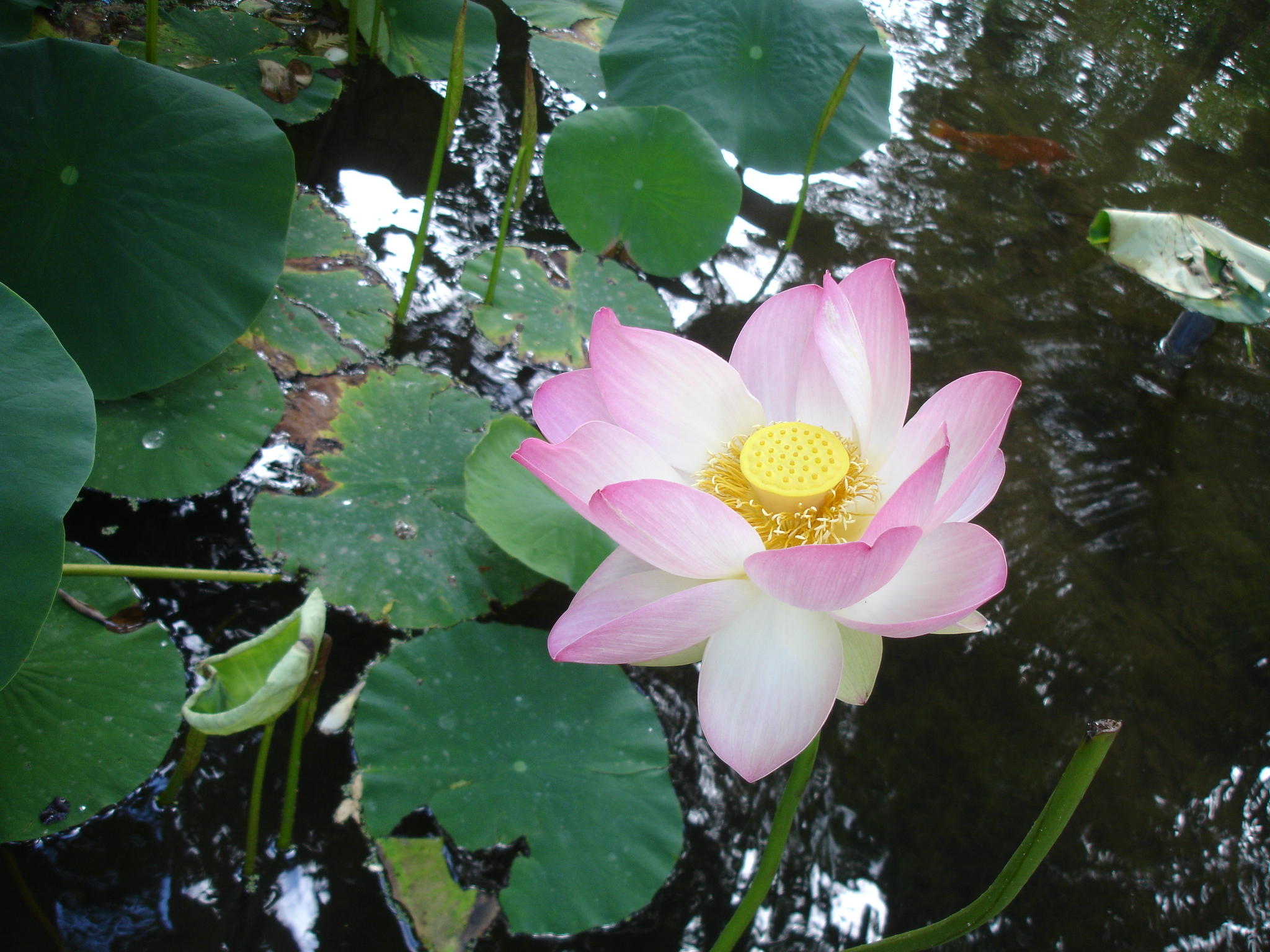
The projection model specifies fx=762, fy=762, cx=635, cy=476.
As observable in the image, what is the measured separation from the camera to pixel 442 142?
1.29 metres

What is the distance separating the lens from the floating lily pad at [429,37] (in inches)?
78.7

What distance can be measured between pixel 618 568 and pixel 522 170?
0.93 meters

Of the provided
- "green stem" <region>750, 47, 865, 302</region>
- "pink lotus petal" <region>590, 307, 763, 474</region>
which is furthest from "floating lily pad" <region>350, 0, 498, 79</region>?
"pink lotus petal" <region>590, 307, 763, 474</region>

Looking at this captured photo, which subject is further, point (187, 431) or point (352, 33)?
point (352, 33)

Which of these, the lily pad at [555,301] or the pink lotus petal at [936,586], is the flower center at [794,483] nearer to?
the pink lotus petal at [936,586]

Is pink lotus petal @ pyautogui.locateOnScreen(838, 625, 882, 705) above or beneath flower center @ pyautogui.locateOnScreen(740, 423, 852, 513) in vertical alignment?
beneath

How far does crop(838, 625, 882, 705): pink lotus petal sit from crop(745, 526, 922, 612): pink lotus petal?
9 cm

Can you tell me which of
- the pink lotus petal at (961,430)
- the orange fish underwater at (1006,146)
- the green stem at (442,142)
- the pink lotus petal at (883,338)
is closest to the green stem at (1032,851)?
the pink lotus petal at (961,430)

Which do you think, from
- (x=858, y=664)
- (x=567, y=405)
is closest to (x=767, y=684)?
(x=858, y=664)

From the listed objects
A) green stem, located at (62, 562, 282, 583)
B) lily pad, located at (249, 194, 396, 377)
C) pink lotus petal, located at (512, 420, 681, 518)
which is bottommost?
green stem, located at (62, 562, 282, 583)

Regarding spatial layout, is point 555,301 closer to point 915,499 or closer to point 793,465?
point 793,465

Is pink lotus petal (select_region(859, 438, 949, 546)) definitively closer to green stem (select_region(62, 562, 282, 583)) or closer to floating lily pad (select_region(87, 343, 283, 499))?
green stem (select_region(62, 562, 282, 583))

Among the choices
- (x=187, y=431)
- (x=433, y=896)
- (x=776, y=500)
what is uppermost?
(x=776, y=500)

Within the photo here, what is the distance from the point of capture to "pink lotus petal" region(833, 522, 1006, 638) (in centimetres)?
58
